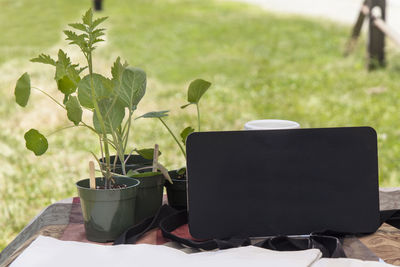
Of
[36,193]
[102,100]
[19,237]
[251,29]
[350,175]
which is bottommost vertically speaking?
[36,193]

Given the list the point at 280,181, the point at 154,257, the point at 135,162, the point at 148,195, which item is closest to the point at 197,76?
the point at 135,162

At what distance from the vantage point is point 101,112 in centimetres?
117

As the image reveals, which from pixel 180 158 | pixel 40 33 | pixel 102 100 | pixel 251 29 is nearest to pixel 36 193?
pixel 180 158

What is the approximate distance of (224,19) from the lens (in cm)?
1056

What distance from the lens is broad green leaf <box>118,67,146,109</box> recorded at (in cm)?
115

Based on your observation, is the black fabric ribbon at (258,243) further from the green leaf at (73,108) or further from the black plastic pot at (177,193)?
the green leaf at (73,108)

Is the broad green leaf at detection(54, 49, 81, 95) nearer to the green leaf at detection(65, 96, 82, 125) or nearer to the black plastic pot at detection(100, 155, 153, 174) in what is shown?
the green leaf at detection(65, 96, 82, 125)

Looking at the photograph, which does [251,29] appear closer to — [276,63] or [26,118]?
[276,63]

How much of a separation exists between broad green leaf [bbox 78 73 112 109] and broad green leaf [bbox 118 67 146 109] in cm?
3

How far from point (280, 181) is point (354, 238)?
190mm

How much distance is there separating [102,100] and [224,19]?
9642mm

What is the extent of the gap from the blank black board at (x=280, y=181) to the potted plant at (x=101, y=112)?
14cm

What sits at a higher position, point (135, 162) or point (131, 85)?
point (131, 85)

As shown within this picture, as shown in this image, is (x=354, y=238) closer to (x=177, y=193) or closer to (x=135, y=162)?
(x=177, y=193)
